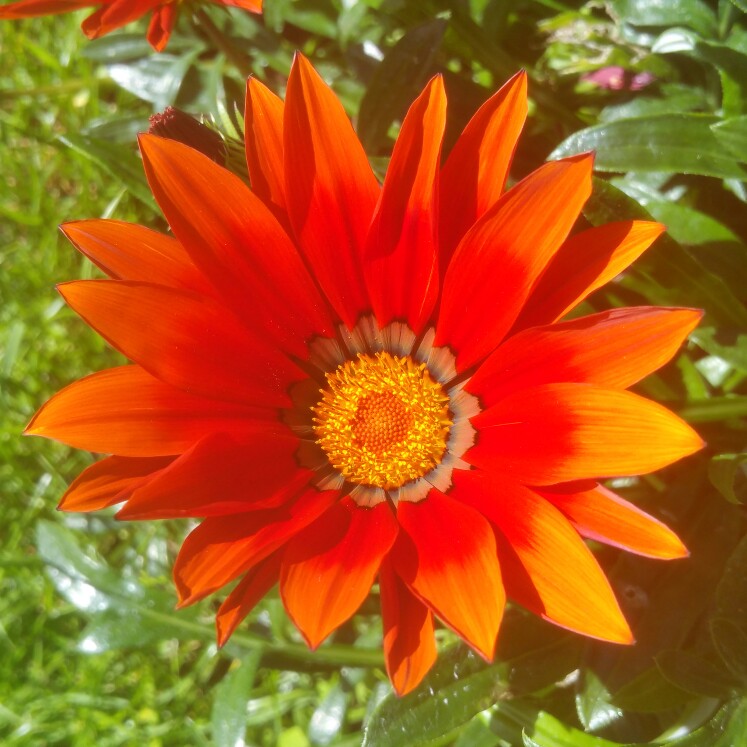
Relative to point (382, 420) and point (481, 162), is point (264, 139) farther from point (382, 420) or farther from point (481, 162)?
point (382, 420)

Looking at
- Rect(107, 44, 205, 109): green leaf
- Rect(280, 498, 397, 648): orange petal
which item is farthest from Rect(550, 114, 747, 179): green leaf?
Rect(107, 44, 205, 109): green leaf

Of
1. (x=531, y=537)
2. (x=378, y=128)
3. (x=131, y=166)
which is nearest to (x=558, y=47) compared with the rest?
(x=378, y=128)

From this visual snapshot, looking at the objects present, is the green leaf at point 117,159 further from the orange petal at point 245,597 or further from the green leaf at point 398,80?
the orange petal at point 245,597

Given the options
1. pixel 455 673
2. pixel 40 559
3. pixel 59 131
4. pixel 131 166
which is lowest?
pixel 40 559

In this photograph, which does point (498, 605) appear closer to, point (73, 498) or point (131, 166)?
point (73, 498)

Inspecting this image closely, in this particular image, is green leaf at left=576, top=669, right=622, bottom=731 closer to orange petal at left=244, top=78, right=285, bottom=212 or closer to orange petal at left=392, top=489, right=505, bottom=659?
orange petal at left=392, top=489, right=505, bottom=659

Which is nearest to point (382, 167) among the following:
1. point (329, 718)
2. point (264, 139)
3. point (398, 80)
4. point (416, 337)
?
point (398, 80)
